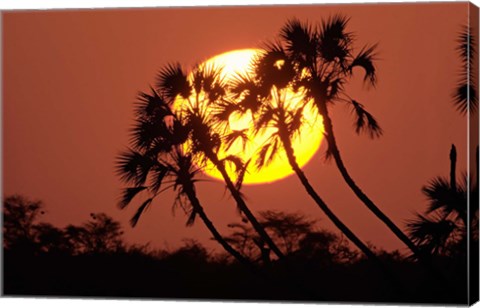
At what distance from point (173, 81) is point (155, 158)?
81cm

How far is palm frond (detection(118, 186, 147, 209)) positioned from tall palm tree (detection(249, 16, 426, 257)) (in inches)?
66.9

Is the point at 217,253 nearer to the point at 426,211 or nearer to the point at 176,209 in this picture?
the point at 176,209

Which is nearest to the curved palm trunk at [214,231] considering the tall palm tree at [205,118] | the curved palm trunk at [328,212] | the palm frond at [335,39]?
the tall palm tree at [205,118]

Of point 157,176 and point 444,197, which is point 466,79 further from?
point 157,176

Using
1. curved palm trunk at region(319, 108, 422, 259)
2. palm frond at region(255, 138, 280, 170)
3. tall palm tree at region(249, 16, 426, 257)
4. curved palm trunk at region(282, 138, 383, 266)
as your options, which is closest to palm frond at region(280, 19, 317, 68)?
tall palm tree at region(249, 16, 426, 257)

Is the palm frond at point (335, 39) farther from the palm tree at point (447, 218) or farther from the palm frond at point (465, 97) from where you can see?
the palm tree at point (447, 218)

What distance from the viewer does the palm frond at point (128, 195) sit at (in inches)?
674

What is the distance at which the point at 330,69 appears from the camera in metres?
16.8

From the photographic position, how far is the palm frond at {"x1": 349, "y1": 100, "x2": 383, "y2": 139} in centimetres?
1648

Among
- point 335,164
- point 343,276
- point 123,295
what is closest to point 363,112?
point 335,164

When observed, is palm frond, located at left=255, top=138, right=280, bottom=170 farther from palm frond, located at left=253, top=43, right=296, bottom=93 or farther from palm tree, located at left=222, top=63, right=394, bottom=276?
palm frond, located at left=253, top=43, right=296, bottom=93

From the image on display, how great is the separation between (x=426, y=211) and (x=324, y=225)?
1016 mm

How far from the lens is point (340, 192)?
16625 millimetres

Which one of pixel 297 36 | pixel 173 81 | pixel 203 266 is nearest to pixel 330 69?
pixel 297 36
